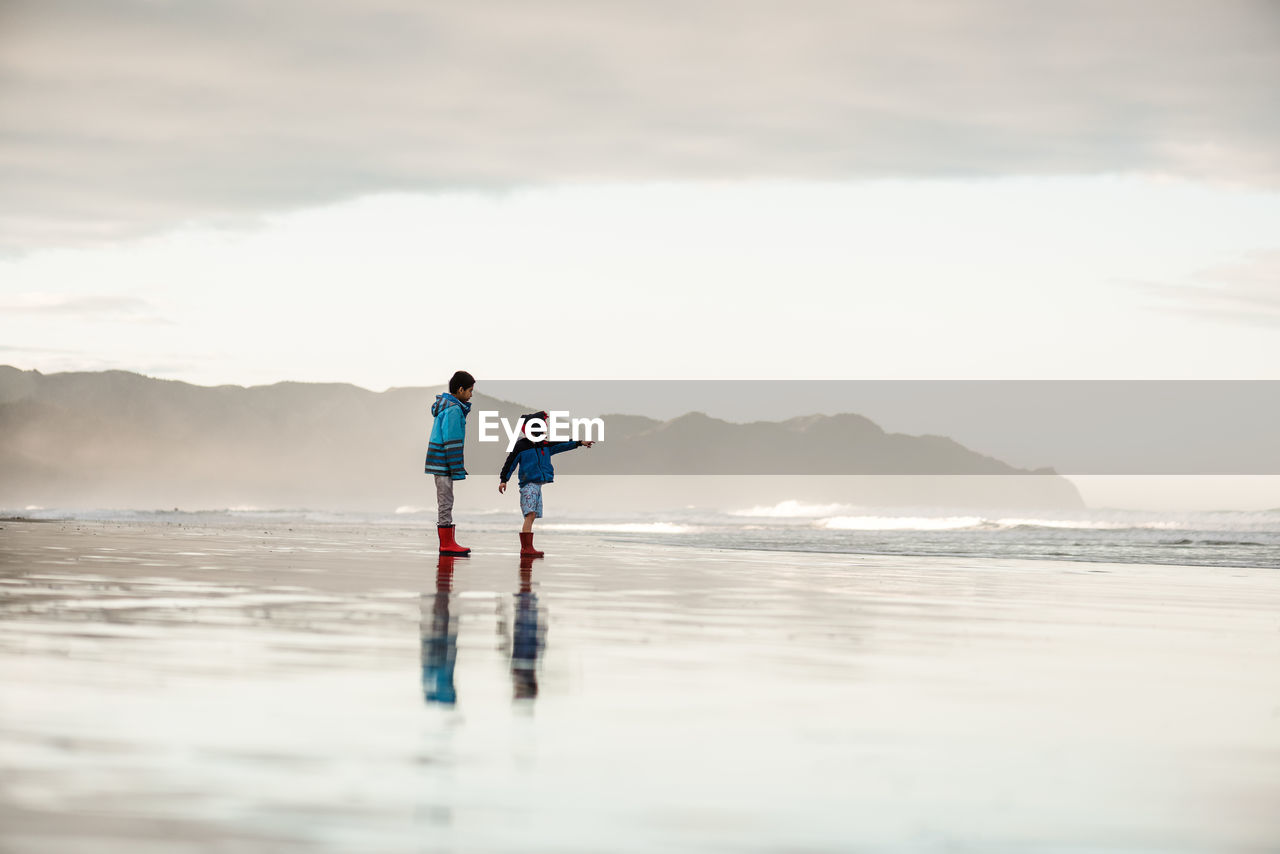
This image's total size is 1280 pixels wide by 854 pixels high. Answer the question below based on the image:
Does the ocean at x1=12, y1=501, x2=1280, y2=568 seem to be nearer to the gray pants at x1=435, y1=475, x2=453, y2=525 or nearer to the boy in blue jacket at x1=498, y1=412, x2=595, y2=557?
the boy in blue jacket at x1=498, y1=412, x2=595, y2=557

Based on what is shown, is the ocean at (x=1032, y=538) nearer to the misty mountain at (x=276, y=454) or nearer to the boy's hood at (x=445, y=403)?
the boy's hood at (x=445, y=403)

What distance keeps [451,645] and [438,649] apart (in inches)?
7.9

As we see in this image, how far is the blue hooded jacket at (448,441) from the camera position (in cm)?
1755

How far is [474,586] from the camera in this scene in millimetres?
12070

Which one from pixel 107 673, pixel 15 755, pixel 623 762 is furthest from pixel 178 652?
pixel 623 762

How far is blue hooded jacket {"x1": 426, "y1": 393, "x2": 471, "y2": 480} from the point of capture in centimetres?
1755

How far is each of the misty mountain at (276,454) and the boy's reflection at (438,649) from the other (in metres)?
101

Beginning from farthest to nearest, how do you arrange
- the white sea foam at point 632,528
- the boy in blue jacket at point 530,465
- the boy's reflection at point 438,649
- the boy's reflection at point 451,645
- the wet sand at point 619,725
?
the white sea foam at point 632,528 < the boy in blue jacket at point 530,465 < the boy's reflection at point 451,645 < the boy's reflection at point 438,649 < the wet sand at point 619,725

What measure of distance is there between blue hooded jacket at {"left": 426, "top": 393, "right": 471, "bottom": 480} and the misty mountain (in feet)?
307

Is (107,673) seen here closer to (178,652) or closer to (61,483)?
(178,652)

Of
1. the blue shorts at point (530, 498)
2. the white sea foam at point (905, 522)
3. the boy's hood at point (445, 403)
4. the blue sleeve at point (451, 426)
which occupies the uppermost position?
the boy's hood at point (445, 403)

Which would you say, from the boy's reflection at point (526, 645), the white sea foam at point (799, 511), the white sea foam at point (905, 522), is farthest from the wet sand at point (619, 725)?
the white sea foam at point (799, 511)

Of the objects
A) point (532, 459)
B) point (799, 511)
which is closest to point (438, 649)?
point (532, 459)

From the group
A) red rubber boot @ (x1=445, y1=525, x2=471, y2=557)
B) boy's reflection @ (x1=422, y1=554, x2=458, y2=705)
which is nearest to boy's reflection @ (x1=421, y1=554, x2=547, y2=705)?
boy's reflection @ (x1=422, y1=554, x2=458, y2=705)
